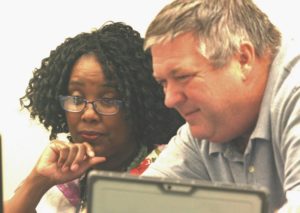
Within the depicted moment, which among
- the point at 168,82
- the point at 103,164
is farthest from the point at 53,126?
the point at 168,82

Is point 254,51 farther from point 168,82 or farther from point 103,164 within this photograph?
point 103,164

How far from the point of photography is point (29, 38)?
2105mm

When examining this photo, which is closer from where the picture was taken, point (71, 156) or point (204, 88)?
point (204, 88)

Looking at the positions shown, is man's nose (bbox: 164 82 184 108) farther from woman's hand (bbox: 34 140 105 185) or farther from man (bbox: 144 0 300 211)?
woman's hand (bbox: 34 140 105 185)

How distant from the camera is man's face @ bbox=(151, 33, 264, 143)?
1066 millimetres

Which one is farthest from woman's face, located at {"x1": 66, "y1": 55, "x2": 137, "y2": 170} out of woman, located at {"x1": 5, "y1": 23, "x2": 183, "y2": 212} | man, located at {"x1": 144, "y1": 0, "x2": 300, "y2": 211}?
man, located at {"x1": 144, "y1": 0, "x2": 300, "y2": 211}

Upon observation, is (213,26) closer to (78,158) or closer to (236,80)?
(236,80)

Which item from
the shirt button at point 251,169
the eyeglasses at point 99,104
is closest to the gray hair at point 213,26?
the shirt button at point 251,169

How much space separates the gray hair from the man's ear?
0.04ft

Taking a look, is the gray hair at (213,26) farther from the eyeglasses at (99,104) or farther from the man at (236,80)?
the eyeglasses at (99,104)

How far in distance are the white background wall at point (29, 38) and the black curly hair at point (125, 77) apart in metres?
0.28

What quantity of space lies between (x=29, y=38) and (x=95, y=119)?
2.33 feet

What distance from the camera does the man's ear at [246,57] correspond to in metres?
1.08

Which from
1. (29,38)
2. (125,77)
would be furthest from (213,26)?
(29,38)
